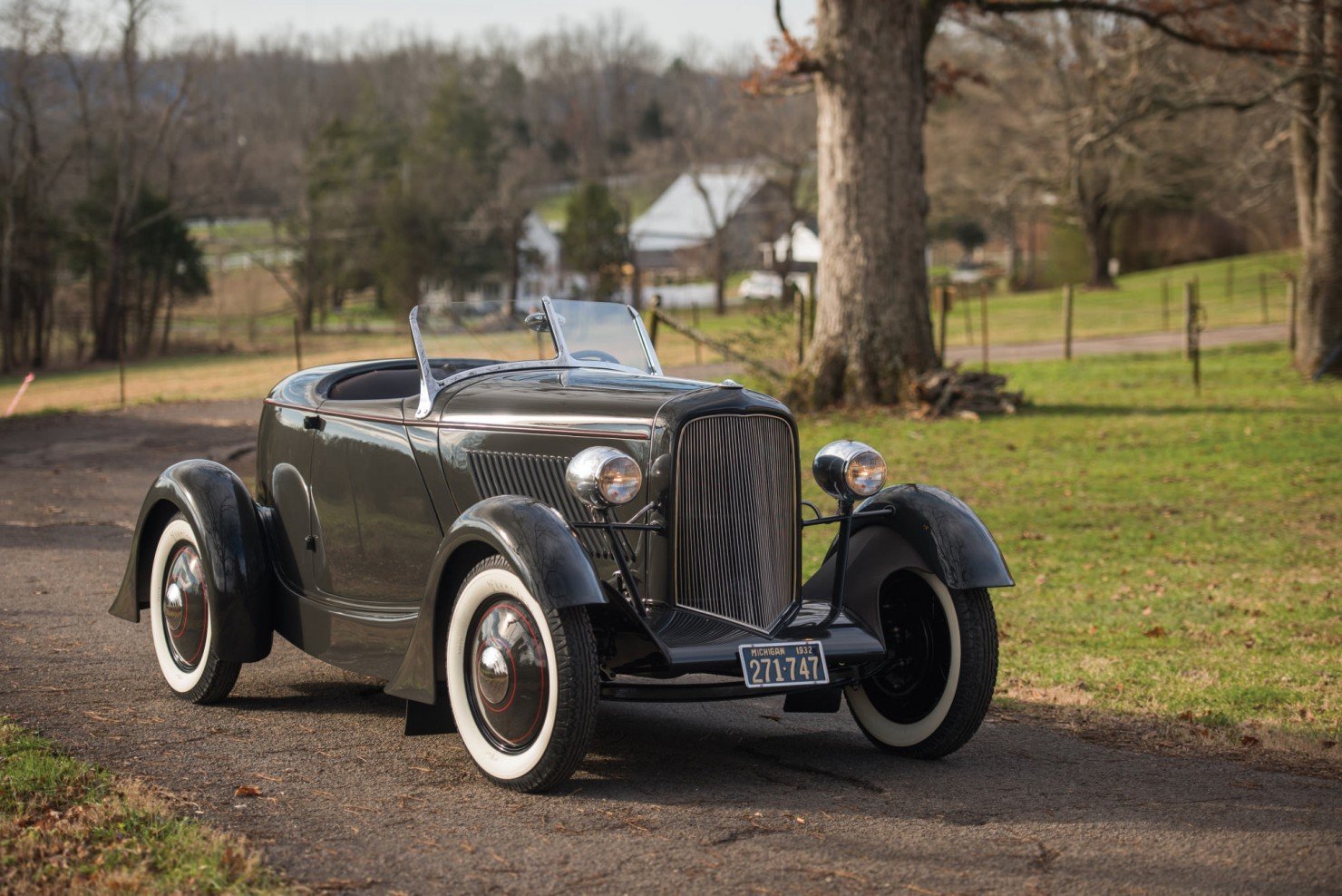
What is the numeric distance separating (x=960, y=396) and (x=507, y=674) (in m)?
14.5

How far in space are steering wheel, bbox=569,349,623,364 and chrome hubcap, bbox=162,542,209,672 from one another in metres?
1.93

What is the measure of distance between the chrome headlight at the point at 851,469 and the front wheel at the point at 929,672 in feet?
1.34

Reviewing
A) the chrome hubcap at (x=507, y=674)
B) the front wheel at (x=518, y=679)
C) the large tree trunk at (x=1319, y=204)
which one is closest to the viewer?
the front wheel at (x=518, y=679)

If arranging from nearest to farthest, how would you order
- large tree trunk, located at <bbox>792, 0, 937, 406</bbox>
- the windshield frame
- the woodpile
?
1. the windshield frame
2. large tree trunk, located at <bbox>792, 0, 937, 406</bbox>
3. the woodpile

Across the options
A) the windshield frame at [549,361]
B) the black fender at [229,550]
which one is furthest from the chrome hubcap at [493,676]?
the black fender at [229,550]

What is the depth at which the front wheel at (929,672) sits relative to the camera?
5.15m

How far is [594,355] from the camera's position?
616cm

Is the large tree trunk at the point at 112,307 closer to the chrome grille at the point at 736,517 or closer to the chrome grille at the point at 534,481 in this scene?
the chrome grille at the point at 534,481

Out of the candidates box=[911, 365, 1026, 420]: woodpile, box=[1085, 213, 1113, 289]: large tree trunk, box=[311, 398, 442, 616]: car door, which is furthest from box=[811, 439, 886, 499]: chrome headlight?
box=[1085, 213, 1113, 289]: large tree trunk

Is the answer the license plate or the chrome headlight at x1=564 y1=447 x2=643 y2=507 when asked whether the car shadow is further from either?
the chrome headlight at x1=564 y1=447 x2=643 y2=507

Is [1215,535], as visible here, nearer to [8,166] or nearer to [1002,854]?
[1002,854]

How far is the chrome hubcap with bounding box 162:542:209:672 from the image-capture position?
6023mm

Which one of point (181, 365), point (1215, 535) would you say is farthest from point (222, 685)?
point (181, 365)

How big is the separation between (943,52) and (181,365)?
111 feet
